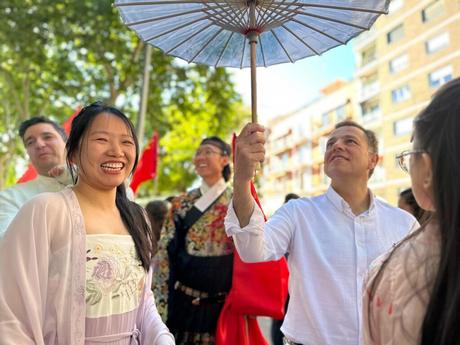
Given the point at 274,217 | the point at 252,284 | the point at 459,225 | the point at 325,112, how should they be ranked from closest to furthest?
the point at 459,225 → the point at 274,217 → the point at 252,284 → the point at 325,112

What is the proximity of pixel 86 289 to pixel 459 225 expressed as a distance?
122 centimetres

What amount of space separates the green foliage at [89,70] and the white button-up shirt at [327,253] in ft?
23.6

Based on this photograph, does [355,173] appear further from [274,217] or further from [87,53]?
[87,53]

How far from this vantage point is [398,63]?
76.1 ft

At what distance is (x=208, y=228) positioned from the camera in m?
3.22

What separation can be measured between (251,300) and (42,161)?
161 cm

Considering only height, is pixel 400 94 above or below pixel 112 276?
above

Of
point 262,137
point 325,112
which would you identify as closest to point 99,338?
point 262,137

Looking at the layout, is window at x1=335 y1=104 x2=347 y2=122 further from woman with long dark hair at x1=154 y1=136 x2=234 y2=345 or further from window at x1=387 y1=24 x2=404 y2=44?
woman with long dark hair at x1=154 y1=136 x2=234 y2=345

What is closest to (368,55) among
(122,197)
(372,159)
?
(372,159)

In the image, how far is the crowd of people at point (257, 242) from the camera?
3.37 ft

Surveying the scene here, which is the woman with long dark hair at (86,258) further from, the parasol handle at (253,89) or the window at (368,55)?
the window at (368,55)

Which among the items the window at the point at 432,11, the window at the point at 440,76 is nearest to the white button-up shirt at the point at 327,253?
the window at the point at 432,11

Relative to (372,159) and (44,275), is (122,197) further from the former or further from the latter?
(372,159)
